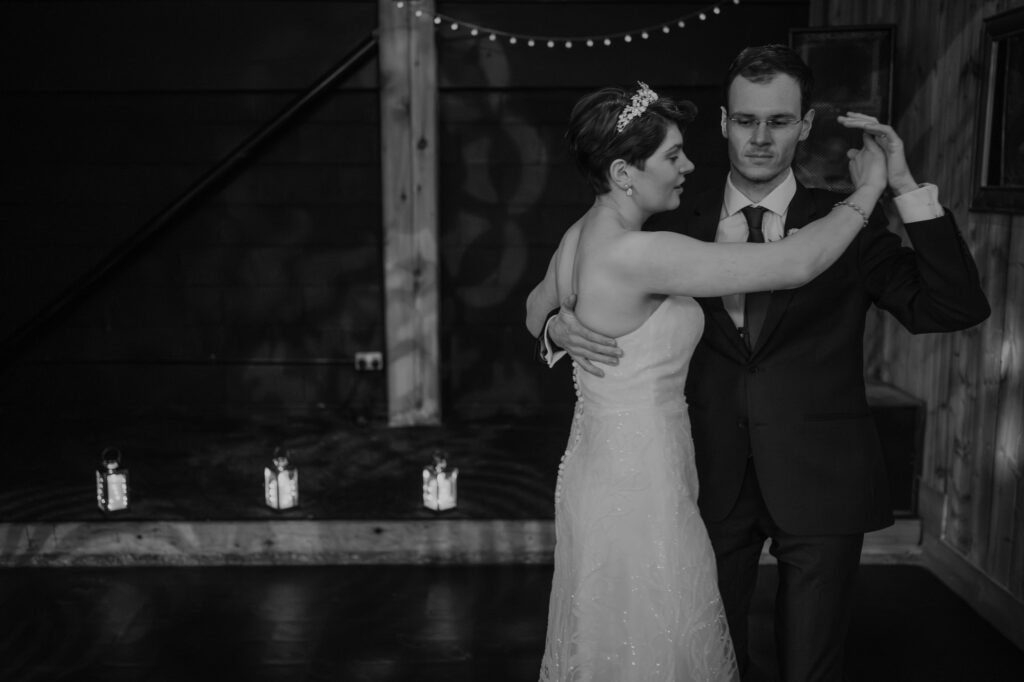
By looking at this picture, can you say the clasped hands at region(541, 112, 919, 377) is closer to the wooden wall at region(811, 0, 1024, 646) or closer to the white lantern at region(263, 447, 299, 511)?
the wooden wall at region(811, 0, 1024, 646)

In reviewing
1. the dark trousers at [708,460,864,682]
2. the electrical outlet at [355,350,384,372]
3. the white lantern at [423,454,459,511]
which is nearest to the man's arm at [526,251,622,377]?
the dark trousers at [708,460,864,682]

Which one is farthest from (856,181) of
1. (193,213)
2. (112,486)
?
(193,213)

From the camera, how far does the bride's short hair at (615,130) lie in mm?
2115

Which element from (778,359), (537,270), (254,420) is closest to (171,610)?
(254,420)

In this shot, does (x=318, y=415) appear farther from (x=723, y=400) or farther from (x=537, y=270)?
(x=723, y=400)

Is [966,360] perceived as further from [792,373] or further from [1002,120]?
[792,373]

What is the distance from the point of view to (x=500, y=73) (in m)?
5.64

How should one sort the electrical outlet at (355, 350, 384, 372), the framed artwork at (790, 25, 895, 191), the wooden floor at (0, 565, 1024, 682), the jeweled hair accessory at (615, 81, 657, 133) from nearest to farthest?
1. the jeweled hair accessory at (615, 81, 657, 133)
2. the wooden floor at (0, 565, 1024, 682)
3. the framed artwork at (790, 25, 895, 191)
4. the electrical outlet at (355, 350, 384, 372)

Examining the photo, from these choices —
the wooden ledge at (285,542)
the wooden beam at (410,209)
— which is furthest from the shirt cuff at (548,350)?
the wooden beam at (410,209)

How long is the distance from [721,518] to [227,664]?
1786 millimetres

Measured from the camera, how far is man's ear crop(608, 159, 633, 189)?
2.16m

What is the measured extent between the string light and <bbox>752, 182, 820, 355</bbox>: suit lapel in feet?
10.8

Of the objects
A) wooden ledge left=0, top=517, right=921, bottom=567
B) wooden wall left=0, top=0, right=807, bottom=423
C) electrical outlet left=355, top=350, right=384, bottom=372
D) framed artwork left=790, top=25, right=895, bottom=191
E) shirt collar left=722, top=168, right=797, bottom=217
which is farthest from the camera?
electrical outlet left=355, top=350, right=384, bottom=372

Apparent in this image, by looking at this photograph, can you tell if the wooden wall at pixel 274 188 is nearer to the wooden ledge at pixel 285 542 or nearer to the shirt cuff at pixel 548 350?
the wooden ledge at pixel 285 542
